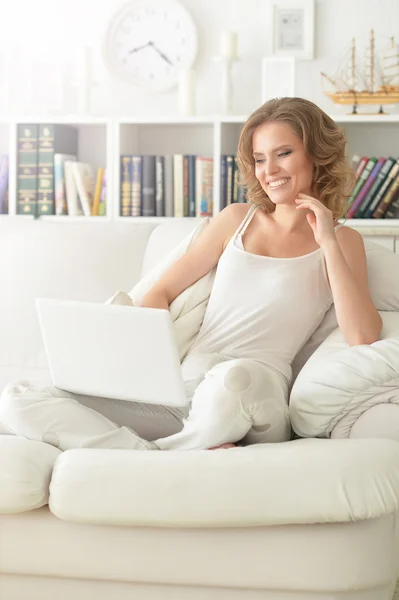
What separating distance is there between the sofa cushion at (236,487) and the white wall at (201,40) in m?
2.22

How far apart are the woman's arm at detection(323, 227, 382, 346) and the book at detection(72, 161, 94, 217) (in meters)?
1.66

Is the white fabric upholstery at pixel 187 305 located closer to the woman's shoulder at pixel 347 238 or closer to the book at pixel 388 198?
the woman's shoulder at pixel 347 238

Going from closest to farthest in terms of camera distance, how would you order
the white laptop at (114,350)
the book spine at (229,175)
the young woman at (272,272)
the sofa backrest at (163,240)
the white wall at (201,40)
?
the white laptop at (114,350) < the young woman at (272,272) < the sofa backrest at (163,240) < the book spine at (229,175) < the white wall at (201,40)

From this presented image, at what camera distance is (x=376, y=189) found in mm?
3312

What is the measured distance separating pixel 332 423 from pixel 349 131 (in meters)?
2.01

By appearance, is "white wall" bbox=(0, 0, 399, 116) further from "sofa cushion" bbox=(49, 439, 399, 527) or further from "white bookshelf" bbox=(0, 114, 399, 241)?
"sofa cushion" bbox=(49, 439, 399, 527)

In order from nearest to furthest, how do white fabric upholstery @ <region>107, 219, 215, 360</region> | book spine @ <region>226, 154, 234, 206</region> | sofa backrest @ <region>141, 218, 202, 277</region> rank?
white fabric upholstery @ <region>107, 219, 215, 360</region>
sofa backrest @ <region>141, 218, 202, 277</region>
book spine @ <region>226, 154, 234, 206</region>

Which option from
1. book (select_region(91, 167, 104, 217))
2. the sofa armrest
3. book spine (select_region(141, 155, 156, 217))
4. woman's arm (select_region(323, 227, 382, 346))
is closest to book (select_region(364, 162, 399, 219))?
book spine (select_region(141, 155, 156, 217))

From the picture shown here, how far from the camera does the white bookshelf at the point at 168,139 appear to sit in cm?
336

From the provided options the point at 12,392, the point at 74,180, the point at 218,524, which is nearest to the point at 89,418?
the point at 12,392

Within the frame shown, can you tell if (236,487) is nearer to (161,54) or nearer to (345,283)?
(345,283)

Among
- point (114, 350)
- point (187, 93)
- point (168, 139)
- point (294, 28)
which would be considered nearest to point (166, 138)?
point (168, 139)

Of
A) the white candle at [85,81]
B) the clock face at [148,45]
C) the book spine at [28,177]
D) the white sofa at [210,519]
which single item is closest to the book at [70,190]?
the book spine at [28,177]

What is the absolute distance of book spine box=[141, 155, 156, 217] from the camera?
3463mm
